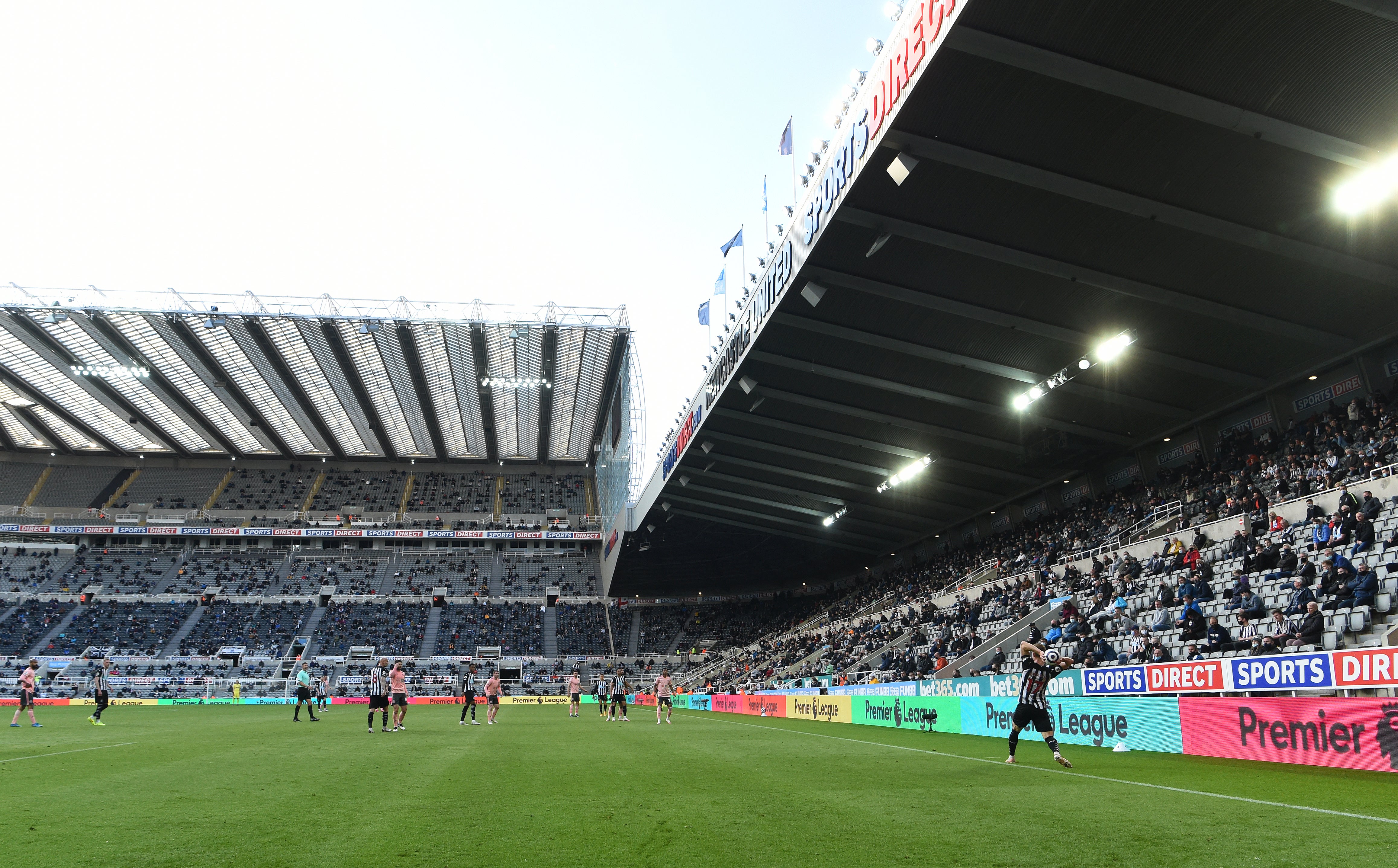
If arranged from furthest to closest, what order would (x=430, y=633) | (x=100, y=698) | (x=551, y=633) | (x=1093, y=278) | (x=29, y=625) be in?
(x=551, y=633) → (x=430, y=633) → (x=29, y=625) → (x=100, y=698) → (x=1093, y=278)

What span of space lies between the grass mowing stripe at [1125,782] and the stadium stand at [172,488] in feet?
243

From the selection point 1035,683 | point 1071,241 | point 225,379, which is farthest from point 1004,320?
point 225,379

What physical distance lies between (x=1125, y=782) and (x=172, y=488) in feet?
282

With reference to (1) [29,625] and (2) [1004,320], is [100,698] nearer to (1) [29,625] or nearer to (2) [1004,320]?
(2) [1004,320]

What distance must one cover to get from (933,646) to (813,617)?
26.7 m

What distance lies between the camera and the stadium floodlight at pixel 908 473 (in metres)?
37.5

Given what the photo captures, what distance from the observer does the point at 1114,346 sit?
957 inches

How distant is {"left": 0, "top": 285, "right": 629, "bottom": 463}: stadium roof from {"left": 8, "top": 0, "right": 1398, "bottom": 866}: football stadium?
430 millimetres

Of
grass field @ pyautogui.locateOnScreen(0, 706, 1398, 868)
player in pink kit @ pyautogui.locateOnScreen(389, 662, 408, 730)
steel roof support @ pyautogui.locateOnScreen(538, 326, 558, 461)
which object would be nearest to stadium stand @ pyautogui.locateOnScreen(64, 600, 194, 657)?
steel roof support @ pyautogui.locateOnScreen(538, 326, 558, 461)

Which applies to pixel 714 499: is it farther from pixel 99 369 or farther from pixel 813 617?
pixel 99 369

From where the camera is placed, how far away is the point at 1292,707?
1297cm

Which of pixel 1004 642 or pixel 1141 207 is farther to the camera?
pixel 1004 642

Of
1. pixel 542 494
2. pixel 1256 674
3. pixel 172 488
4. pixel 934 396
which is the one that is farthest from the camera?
pixel 542 494

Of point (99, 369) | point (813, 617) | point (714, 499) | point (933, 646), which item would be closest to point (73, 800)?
point (933, 646)
